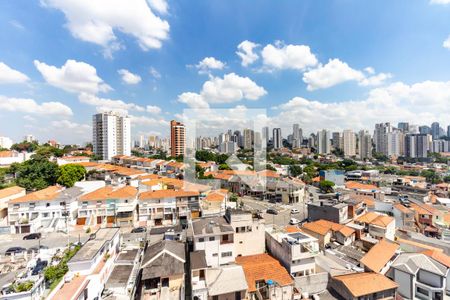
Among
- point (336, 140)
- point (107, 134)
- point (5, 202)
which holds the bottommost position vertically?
point (5, 202)

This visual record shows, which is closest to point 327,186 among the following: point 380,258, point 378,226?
point 378,226

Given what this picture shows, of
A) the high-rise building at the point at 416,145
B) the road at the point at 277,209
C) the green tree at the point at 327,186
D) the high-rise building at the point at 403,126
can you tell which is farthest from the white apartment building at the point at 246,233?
the high-rise building at the point at 403,126

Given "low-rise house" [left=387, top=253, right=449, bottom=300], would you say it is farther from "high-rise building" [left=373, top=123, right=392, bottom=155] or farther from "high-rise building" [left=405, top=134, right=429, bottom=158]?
"high-rise building" [left=373, top=123, right=392, bottom=155]

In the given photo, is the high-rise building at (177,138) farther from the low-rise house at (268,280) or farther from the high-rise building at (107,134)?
the low-rise house at (268,280)

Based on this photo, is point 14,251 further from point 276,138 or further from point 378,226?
point 276,138

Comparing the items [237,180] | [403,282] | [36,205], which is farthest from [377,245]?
[36,205]

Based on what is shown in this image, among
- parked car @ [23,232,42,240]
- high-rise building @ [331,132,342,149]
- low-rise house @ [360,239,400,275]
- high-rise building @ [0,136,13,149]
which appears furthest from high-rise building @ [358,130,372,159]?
high-rise building @ [0,136,13,149]
